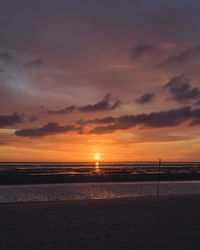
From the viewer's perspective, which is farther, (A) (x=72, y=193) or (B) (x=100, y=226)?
(A) (x=72, y=193)

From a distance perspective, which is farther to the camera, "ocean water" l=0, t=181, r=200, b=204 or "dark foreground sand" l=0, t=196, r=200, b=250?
"ocean water" l=0, t=181, r=200, b=204

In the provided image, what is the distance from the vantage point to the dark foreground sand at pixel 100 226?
348 inches

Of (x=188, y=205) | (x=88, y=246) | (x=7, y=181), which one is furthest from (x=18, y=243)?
(x=7, y=181)

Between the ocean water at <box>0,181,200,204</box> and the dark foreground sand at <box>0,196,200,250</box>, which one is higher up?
the dark foreground sand at <box>0,196,200,250</box>

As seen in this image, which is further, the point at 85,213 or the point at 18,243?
the point at 85,213

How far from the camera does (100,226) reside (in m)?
11.2

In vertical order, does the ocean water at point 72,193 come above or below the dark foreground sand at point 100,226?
below

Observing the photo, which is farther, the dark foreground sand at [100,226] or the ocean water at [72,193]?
the ocean water at [72,193]

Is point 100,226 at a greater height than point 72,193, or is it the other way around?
point 100,226

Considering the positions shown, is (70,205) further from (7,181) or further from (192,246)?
(7,181)

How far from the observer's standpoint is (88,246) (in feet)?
28.1

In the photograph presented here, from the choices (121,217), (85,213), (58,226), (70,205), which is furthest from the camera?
(70,205)

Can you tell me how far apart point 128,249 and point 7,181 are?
34527 millimetres

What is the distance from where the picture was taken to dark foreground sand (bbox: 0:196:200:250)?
885 centimetres
